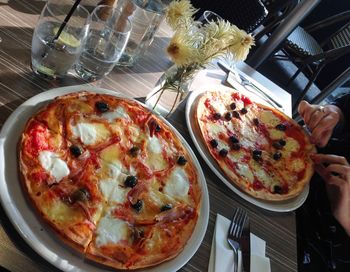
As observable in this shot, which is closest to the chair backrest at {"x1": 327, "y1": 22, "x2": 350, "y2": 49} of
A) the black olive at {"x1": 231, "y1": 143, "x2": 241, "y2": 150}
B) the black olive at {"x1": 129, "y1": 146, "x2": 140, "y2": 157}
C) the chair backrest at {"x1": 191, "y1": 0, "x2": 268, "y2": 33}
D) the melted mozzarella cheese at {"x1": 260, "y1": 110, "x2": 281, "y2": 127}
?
the chair backrest at {"x1": 191, "y1": 0, "x2": 268, "y2": 33}

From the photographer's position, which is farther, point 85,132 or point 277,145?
point 277,145

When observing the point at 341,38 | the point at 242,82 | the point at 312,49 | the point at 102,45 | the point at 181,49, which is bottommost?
the point at 312,49

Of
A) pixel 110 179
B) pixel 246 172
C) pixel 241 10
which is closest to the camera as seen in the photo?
pixel 110 179

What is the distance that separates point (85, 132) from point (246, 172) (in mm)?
596

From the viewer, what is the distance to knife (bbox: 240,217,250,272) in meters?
1.03

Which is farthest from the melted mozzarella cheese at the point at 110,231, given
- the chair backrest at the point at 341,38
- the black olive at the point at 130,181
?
the chair backrest at the point at 341,38

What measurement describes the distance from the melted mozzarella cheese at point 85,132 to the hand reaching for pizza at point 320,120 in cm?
102

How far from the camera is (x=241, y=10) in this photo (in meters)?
2.58

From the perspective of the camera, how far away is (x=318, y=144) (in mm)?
1725

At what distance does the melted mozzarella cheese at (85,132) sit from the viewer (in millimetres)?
1038

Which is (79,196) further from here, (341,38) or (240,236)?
(341,38)

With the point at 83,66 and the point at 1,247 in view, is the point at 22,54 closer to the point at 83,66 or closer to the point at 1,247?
the point at 83,66

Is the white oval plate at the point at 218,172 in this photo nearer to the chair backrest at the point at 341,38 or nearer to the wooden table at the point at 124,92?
the wooden table at the point at 124,92

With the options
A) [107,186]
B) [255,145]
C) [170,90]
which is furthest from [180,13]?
[255,145]
